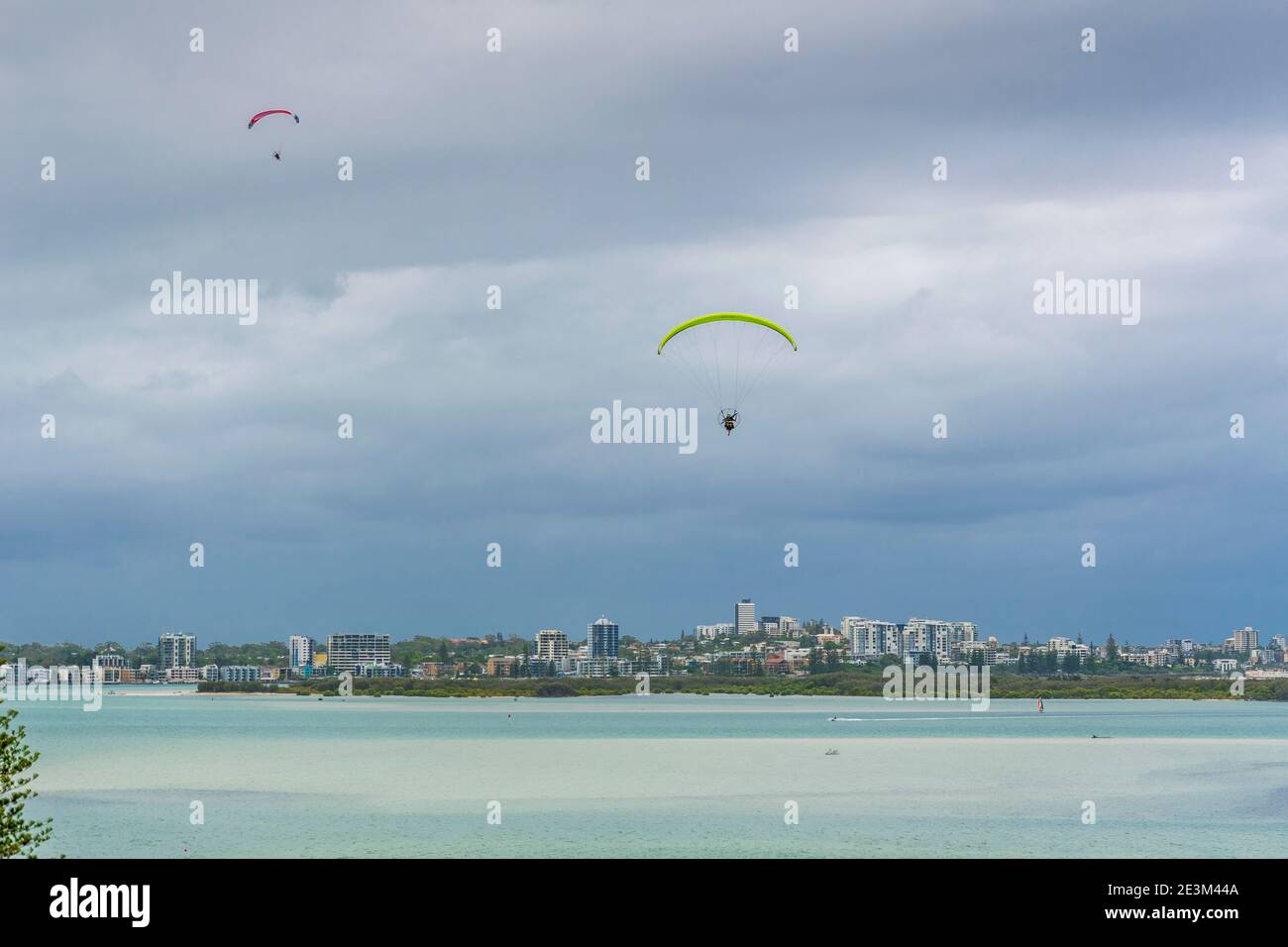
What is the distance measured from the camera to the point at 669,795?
285 feet

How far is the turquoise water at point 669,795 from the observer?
6638cm

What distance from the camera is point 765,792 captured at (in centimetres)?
8938

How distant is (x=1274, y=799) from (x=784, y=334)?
61.7 m

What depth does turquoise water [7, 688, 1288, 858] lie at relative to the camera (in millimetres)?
66375
